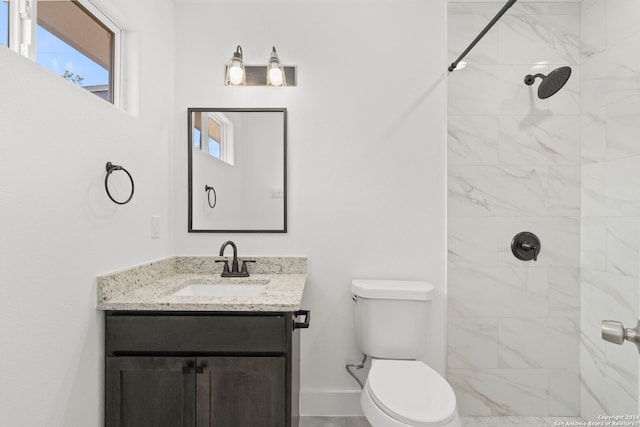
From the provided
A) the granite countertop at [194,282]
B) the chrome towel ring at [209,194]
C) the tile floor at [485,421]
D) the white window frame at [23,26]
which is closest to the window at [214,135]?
Answer: the chrome towel ring at [209,194]

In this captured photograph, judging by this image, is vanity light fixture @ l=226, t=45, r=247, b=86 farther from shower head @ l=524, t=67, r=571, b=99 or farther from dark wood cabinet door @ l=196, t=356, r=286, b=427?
shower head @ l=524, t=67, r=571, b=99

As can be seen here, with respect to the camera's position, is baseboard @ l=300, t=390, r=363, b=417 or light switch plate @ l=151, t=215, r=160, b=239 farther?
baseboard @ l=300, t=390, r=363, b=417

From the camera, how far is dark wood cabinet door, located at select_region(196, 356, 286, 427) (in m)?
1.34

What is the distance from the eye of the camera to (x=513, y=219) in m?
2.09

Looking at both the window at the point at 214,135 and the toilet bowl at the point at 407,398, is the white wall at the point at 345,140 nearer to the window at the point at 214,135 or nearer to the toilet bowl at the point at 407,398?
the window at the point at 214,135

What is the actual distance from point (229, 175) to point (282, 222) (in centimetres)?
42

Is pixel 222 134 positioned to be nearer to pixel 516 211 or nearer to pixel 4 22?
pixel 4 22

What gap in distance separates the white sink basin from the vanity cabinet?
420mm

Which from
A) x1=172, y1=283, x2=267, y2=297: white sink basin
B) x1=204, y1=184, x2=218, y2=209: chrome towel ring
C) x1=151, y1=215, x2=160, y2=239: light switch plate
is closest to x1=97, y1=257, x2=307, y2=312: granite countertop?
x1=172, y1=283, x2=267, y2=297: white sink basin

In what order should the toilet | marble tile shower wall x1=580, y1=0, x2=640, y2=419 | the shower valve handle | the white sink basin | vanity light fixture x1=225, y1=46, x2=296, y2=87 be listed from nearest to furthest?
the shower valve handle, the toilet, marble tile shower wall x1=580, y1=0, x2=640, y2=419, the white sink basin, vanity light fixture x1=225, y1=46, x2=296, y2=87

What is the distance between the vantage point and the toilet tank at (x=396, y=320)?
1857mm

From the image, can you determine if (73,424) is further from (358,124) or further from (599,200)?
(599,200)

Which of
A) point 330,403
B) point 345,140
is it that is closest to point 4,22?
point 345,140

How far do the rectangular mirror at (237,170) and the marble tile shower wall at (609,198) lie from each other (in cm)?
172
